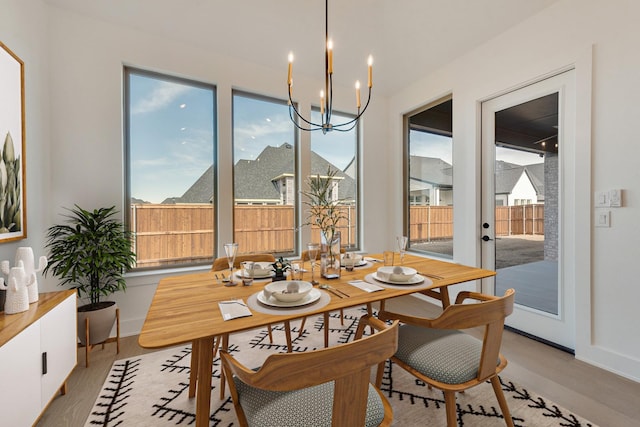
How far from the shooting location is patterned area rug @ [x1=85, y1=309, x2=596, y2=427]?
1.43m

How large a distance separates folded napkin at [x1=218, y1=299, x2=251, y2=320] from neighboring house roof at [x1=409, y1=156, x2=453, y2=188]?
2854 mm

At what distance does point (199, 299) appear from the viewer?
1.24m

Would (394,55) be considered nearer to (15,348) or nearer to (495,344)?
(495,344)

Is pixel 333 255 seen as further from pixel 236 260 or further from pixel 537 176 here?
pixel 537 176

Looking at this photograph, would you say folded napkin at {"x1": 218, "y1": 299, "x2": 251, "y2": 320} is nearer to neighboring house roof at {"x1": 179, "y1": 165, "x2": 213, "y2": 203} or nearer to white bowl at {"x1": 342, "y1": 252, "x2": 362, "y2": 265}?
white bowl at {"x1": 342, "y1": 252, "x2": 362, "y2": 265}

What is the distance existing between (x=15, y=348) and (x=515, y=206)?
3581mm

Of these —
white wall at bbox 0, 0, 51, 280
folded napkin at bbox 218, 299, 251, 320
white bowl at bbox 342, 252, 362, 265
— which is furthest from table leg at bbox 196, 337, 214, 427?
white wall at bbox 0, 0, 51, 280

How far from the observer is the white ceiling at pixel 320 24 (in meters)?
2.28

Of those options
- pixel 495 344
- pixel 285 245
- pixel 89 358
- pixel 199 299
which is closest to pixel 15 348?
pixel 199 299

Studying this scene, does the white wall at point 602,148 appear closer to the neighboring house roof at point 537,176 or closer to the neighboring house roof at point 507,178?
the neighboring house roof at point 537,176

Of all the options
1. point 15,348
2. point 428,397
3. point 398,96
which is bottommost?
point 428,397

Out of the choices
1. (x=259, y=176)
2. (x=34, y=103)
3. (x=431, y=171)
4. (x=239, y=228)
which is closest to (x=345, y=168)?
(x=431, y=171)

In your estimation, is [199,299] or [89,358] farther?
[89,358]

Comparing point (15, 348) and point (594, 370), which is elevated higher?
point (15, 348)
